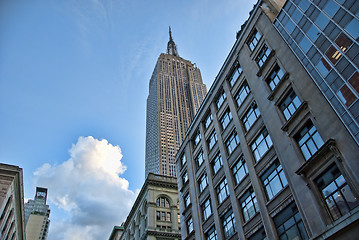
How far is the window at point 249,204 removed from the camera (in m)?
22.5

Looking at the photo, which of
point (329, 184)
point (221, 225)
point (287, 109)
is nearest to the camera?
point (329, 184)

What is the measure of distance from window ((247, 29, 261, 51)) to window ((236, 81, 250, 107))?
12.0ft

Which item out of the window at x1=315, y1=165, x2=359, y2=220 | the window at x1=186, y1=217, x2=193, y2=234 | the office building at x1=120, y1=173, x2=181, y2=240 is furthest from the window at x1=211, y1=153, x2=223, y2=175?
the office building at x1=120, y1=173, x2=181, y2=240

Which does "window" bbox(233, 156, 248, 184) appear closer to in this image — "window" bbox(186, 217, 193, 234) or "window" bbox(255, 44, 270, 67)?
"window" bbox(255, 44, 270, 67)

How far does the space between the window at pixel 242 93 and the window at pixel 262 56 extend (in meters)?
2.58

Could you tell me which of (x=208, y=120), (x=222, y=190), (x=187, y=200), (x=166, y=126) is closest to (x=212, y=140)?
(x=208, y=120)

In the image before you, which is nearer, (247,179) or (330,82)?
(330,82)

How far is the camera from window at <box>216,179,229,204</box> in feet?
90.3

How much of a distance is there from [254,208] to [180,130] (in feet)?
508

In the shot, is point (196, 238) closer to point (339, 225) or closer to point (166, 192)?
point (339, 225)

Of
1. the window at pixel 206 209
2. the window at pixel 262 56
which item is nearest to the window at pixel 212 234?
the window at pixel 206 209

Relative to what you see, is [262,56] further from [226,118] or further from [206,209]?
[206,209]

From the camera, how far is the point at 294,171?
61.7 ft

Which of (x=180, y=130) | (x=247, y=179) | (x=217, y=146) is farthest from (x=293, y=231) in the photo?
(x=180, y=130)
